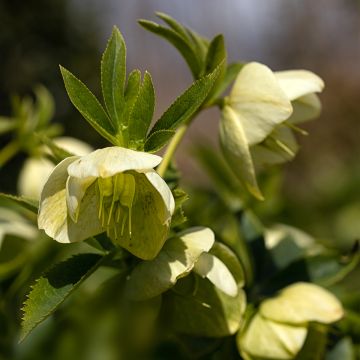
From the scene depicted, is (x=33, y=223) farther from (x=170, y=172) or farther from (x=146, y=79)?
(x=146, y=79)

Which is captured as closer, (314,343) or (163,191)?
(163,191)

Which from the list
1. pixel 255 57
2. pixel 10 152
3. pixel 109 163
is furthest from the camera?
pixel 255 57

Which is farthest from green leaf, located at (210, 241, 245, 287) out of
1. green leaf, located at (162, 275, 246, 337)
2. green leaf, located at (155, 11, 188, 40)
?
green leaf, located at (155, 11, 188, 40)

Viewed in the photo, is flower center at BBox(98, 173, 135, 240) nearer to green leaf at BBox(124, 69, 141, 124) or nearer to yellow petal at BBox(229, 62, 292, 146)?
green leaf at BBox(124, 69, 141, 124)

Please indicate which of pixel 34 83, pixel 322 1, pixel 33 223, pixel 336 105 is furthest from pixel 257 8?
pixel 33 223

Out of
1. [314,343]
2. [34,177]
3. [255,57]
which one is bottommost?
[255,57]

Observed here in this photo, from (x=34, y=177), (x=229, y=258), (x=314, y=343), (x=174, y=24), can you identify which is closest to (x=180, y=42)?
(x=174, y=24)

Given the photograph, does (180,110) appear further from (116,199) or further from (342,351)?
(342,351)

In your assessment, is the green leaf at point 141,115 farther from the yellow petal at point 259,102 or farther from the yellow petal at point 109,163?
the yellow petal at point 259,102
